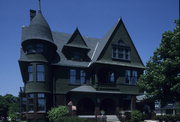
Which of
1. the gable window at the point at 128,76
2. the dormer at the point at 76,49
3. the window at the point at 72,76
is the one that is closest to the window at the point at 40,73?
the window at the point at 72,76

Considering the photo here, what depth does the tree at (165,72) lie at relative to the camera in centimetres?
2437

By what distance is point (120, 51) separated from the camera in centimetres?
3881

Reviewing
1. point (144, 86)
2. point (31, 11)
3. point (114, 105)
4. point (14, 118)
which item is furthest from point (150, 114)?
point (31, 11)

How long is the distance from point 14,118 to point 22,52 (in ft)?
39.8

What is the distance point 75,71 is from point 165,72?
15.4 metres

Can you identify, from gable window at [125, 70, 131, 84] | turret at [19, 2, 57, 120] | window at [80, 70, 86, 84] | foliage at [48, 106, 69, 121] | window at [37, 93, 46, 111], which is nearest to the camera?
foliage at [48, 106, 69, 121]

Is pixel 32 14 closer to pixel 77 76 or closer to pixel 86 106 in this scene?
pixel 77 76

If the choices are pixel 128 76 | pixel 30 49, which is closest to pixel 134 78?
pixel 128 76

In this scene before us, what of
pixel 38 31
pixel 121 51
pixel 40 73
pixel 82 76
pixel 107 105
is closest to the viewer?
pixel 40 73

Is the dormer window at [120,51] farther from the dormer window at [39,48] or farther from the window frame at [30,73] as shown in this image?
the window frame at [30,73]

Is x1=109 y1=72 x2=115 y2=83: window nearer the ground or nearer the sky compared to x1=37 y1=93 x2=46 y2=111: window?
nearer the sky

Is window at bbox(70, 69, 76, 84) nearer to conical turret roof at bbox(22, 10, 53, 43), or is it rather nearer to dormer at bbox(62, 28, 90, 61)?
dormer at bbox(62, 28, 90, 61)

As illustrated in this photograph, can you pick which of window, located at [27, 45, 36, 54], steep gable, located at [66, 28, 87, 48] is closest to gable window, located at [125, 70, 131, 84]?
steep gable, located at [66, 28, 87, 48]

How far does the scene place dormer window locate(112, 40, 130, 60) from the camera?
1500 inches
